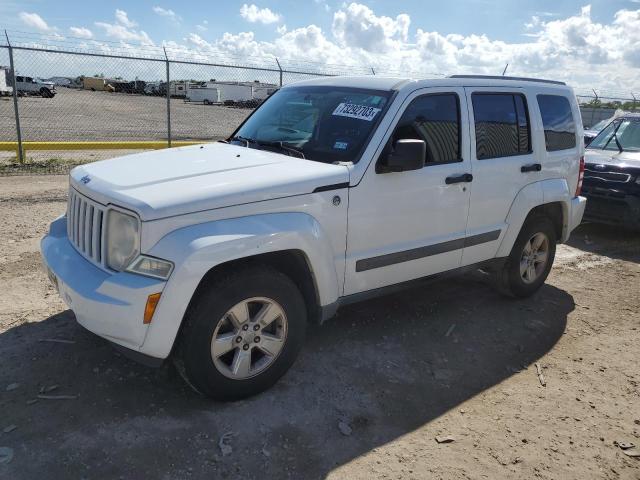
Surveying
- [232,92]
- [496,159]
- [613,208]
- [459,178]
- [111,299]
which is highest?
[232,92]

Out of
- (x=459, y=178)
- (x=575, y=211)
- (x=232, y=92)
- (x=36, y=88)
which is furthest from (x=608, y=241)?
(x=232, y=92)

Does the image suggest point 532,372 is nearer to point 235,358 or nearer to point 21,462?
point 235,358

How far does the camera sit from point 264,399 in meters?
3.44

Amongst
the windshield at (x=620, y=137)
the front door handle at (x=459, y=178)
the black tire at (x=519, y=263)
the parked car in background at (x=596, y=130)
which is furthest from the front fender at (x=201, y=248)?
the parked car in background at (x=596, y=130)

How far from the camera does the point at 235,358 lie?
3.29m

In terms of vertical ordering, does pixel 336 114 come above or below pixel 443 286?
above

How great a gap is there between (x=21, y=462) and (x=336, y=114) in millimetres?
2855

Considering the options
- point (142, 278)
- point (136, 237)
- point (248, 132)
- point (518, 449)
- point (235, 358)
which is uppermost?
point (248, 132)

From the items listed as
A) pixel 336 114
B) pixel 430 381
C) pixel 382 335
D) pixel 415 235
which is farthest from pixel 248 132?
pixel 430 381

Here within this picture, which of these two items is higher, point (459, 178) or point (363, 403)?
point (459, 178)

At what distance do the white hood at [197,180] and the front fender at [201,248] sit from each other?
125 mm

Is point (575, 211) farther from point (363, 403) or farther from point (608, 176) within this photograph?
point (363, 403)

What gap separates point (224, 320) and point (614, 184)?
6.39m

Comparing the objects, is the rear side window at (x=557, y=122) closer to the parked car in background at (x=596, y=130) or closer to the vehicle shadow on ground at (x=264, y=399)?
the vehicle shadow on ground at (x=264, y=399)
